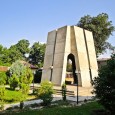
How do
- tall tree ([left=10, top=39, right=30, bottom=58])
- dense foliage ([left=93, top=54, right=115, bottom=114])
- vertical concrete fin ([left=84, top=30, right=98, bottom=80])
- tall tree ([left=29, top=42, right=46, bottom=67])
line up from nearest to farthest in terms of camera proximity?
dense foliage ([left=93, top=54, right=115, bottom=114])
vertical concrete fin ([left=84, top=30, right=98, bottom=80])
tall tree ([left=29, top=42, right=46, bottom=67])
tall tree ([left=10, top=39, right=30, bottom=58])

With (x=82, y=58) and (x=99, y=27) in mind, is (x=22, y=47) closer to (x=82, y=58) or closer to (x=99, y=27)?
(x=99, y=27)

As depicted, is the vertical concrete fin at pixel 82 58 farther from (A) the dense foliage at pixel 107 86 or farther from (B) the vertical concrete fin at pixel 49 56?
(A) the dense foliage at pixel 107 86

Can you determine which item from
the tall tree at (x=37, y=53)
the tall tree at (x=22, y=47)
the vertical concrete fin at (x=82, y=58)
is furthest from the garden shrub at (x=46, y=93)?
the tall tree at (x=22, y=47)

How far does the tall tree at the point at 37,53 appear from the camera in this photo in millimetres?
84613

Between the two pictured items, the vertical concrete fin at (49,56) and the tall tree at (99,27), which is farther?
the tall tree at (99,27)

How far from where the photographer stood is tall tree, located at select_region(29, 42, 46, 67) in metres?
84.6

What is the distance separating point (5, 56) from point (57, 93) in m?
48.1

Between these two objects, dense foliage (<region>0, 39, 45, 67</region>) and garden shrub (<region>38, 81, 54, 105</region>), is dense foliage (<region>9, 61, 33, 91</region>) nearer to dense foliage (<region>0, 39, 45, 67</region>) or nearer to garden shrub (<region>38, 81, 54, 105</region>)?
garden shrub (<region>38, 81, 54, 105</region>)

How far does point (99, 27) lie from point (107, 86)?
3985 centimetres

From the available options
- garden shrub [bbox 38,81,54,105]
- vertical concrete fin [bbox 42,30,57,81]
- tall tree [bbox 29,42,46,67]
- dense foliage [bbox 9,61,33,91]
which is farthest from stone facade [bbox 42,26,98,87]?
tall tree [bbox 29,42,46,67]

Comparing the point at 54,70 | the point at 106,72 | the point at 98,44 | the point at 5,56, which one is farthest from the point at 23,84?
the point at 5,56

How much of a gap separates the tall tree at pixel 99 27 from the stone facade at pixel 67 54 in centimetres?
1500

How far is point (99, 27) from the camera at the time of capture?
50500 mm

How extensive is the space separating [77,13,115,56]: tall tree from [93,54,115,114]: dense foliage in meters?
37.8
